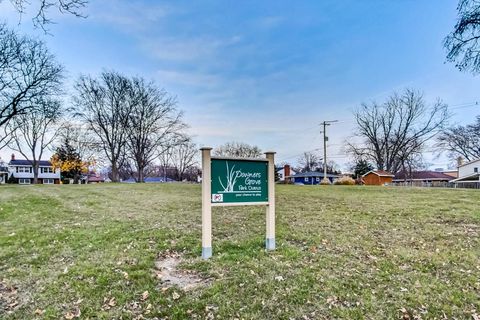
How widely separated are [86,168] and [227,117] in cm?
3111

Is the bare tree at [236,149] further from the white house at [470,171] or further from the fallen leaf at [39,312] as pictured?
the fallen leaf at [39,312]

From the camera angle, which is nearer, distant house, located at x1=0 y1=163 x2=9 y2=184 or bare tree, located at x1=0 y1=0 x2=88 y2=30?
bare tree, located at x1=0 y1=0 x2=88 y2=30

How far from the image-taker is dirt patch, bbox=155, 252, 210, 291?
3.84 metres

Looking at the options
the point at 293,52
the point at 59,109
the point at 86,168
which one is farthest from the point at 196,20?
the point at 86,168

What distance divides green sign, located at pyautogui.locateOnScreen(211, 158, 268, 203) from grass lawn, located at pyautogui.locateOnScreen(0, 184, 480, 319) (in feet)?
3.11

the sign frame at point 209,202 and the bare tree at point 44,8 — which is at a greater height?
the bare tree at point 44,8

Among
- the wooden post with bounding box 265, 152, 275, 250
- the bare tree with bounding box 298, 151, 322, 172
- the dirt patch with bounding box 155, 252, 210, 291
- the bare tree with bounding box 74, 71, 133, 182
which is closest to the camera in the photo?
the dirt patch with bounding box 155, 252, 210, 291

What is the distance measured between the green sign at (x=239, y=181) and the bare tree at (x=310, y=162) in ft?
240

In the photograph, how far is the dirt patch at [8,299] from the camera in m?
3.32

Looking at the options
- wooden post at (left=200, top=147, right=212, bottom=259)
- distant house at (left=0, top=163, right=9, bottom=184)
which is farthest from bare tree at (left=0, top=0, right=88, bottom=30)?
distant house at (left=0, top=163, right=9, bottom=184)

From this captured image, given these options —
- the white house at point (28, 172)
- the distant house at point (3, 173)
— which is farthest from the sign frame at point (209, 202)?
the distant house at point (3, 173)

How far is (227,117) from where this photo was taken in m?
26.0

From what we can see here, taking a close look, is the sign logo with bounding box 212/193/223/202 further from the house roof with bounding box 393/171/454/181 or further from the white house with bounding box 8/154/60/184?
the white house with bounding box 8/154/60/184

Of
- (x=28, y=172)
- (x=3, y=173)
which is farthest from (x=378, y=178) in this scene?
(x=3, y=173)
